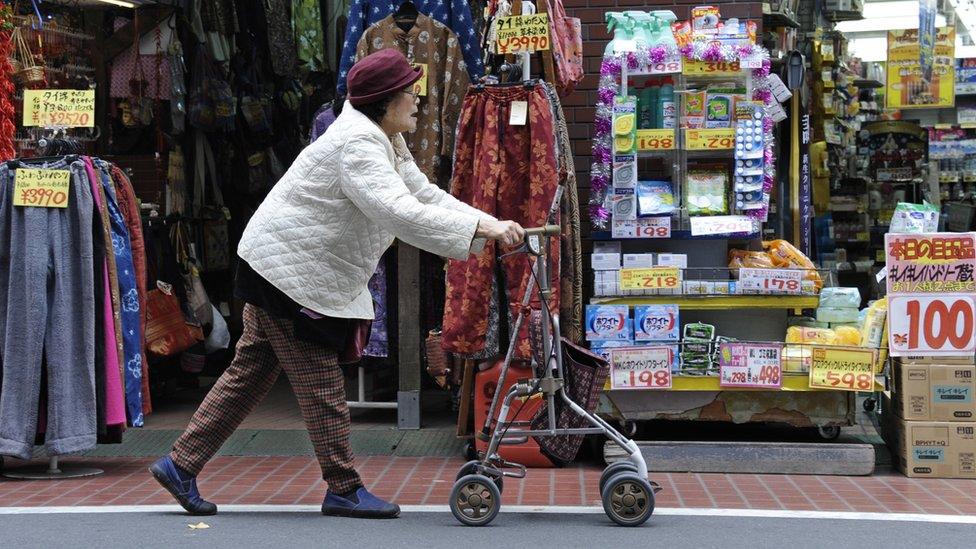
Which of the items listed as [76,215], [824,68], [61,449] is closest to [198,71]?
[76,215]

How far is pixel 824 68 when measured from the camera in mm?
10227

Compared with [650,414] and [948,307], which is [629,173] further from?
[948,307]

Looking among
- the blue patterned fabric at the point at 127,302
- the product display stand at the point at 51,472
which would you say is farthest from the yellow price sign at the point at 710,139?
the product display stand at the point at 51,472

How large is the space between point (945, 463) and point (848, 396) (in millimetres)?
583

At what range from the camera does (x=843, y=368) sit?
619cm

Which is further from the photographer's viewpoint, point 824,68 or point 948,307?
point 824,68

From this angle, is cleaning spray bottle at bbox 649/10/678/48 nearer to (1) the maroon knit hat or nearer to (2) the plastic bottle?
(2) the plastic bottle

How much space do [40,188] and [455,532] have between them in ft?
9.51

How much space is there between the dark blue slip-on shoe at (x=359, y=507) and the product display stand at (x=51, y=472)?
1.81m

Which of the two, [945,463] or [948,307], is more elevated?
[948,307]

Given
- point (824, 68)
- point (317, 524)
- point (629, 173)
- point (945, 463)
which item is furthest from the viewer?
point (824, 68)

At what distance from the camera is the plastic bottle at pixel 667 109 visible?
262 inches

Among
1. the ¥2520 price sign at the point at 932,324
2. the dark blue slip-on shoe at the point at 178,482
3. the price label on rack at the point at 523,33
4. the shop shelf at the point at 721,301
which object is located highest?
the price label on rack at the point at 523,33

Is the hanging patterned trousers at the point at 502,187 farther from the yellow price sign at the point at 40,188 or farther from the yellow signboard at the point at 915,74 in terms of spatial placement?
the yellow signboard at the point at 915,74
